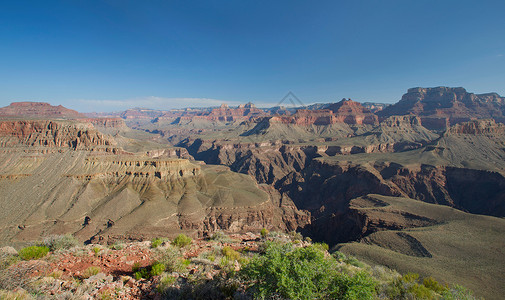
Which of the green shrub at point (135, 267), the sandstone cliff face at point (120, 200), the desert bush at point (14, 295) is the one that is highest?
A: the desert bush at point (14, 295)

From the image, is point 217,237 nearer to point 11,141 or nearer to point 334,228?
point 334,228

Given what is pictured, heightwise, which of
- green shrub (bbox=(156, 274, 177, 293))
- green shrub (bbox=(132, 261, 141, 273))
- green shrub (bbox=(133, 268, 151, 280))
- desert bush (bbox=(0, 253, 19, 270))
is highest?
desert bush (bbox=(0, 253, 19, 270))

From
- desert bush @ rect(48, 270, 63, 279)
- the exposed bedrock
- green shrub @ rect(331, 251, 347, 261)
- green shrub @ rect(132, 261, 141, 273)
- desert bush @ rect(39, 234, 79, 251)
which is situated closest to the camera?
desert bush @ rect(48, 270, 63, 279)

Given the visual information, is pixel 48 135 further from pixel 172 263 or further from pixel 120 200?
pixel 172 263

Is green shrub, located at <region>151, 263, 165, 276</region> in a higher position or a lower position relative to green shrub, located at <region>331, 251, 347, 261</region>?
higher

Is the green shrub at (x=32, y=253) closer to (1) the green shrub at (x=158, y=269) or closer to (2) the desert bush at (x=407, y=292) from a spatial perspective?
(1) the green shrub at (x=158, y=269)

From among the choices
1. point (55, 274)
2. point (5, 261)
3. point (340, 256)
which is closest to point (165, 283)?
point (55, 274)

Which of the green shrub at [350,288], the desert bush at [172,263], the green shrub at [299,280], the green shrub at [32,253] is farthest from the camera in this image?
the green shrub at [32,253]

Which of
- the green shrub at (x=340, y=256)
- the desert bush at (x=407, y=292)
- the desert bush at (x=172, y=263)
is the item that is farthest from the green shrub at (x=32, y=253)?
the green shrub at (x=340, y=256)

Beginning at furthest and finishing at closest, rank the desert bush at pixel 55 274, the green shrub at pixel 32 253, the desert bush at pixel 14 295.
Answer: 1. the green shrub at pixel 32 253
2. the desert bush at pixel 55 274
3. the desert bush at pixel 14 295

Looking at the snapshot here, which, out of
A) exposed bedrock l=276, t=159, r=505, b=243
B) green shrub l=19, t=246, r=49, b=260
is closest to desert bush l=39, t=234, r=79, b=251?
green shrub l=19, t=246, r=49, b=260

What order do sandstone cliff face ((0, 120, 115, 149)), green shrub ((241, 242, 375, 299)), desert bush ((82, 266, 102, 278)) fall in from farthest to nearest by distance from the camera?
sandstone cliff face ((0, 120, 115, 149)), desert bush ((82, 266, 102, 278)), green shrub ((241, 242, 375, 299))

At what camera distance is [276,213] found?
230 feet

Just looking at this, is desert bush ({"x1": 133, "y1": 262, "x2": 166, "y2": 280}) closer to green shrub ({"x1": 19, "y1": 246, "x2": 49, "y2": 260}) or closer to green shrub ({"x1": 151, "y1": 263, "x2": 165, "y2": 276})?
green shrub ({"x1": 151, "y1": 263, "x2": 165, "y2": 276})
